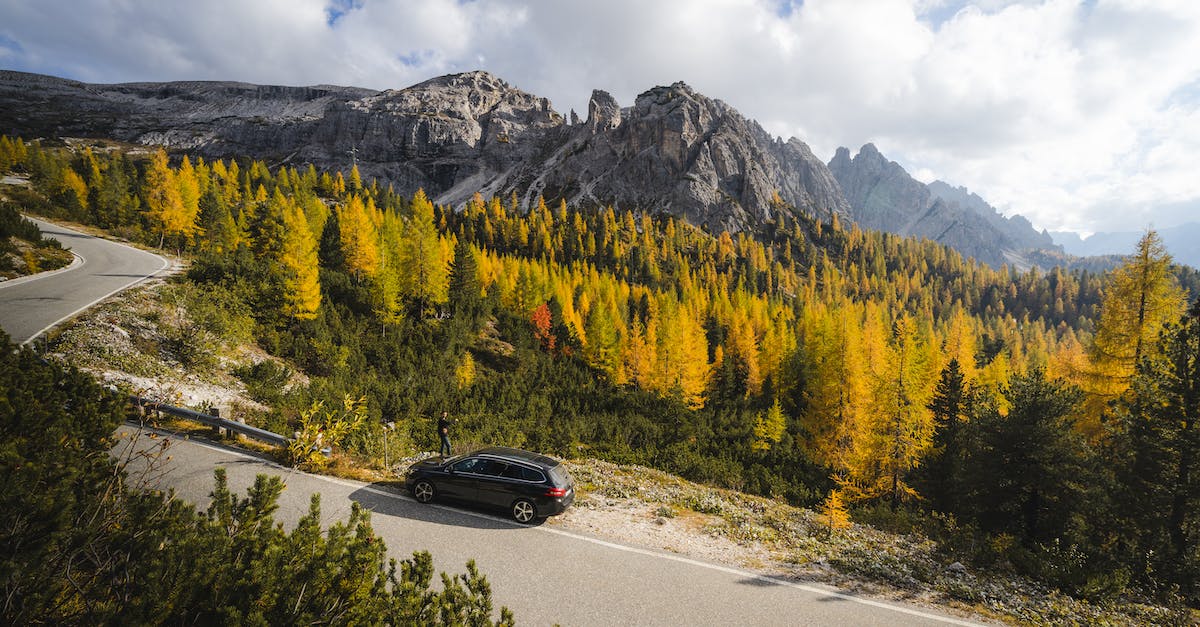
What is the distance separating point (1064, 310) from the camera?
148 meters

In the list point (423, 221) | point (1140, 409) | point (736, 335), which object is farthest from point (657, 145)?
point (1140, 409)

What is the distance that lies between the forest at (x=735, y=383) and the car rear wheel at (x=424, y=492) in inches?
141

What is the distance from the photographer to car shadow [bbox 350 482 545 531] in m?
10.6

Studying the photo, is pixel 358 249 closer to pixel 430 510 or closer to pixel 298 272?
pixel 298 272

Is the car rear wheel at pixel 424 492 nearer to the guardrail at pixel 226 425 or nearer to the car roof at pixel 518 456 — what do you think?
the car roof at pixel 518 456

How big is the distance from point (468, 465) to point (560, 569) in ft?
13.1

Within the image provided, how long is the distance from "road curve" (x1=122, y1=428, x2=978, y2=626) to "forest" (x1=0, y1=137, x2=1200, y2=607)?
11.0ft

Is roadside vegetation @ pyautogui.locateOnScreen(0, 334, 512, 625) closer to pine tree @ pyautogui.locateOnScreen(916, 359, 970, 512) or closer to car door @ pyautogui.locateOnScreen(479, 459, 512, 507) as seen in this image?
car door @ pyautogui.locateOnScreen(479, 459, 512, 507)

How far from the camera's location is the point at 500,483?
1123cm

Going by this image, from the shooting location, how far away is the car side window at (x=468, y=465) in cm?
1157

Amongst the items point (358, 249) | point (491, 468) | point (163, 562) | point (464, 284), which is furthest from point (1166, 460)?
point (358, 249)

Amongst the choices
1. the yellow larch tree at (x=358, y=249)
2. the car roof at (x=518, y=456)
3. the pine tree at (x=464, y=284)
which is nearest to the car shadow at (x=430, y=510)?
the car roof at (x=518, y=456)

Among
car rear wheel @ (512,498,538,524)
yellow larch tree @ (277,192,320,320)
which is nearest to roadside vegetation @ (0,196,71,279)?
yellow larch tree @ (277,192,320,320)

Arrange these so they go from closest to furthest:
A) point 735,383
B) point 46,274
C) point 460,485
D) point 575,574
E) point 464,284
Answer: point 575,574
point 460,485
point 46,274
point 735,383
point 464,284
